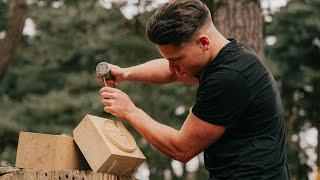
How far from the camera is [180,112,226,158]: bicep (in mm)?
2309

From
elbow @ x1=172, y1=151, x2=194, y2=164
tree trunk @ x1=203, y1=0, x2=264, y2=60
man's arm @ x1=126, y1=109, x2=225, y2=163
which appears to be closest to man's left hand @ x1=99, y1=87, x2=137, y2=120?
man's arm @ x1=126, y1=109, x2=225, y2=163

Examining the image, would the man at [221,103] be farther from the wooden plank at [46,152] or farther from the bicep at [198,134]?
the wooden plank at [46,152]

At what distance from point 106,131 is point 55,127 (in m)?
11.3

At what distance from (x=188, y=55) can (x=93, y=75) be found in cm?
1221

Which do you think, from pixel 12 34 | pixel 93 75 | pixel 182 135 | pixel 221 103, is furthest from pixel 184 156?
pixel 93 75

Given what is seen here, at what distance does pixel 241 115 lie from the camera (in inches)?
91.0

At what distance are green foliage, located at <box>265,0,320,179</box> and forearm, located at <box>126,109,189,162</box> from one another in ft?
28.5

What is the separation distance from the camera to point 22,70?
48.8 ft

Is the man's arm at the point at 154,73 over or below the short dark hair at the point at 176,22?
below

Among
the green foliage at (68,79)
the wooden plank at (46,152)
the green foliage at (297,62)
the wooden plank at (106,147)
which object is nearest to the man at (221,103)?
the wooden plank at (106,147)

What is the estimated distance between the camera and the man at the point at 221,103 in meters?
2.27

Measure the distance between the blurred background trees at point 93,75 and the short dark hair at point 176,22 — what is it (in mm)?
9273

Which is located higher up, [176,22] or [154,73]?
[176,22]

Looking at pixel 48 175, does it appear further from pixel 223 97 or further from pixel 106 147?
pixel 223 97
